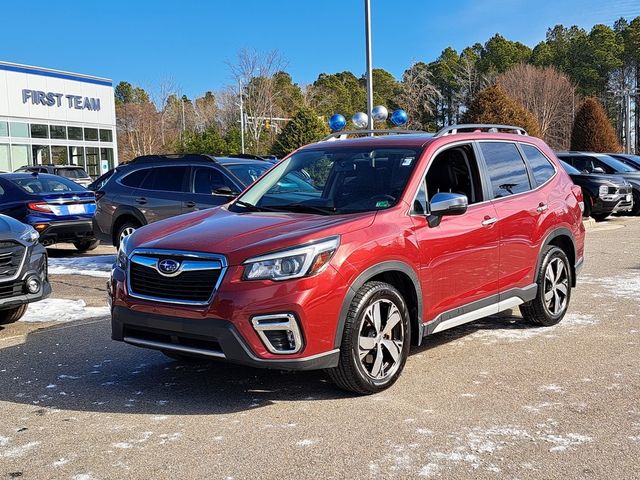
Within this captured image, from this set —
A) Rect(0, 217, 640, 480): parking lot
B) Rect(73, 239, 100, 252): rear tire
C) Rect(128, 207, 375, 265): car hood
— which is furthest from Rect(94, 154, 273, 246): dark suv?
Rect(128, 207, 375, 265): car hood

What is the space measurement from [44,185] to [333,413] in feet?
32.5

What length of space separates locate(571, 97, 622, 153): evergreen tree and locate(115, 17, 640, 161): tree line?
50.1 feet

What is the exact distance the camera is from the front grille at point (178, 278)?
4.34 m

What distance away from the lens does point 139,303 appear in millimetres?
4594

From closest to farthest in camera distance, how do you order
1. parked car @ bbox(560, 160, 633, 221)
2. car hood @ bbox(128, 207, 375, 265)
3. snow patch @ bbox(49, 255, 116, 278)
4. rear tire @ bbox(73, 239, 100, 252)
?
car hood @ bbox(128, 207, 375, 265) < snow patch @ bbox(49, 255, 116, 278) < rear tire @ bbox(73, 239, 100, 252) < parked car @ bbox(560, 160, 633, 221)

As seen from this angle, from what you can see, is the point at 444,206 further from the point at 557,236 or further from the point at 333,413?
the point at 557,236

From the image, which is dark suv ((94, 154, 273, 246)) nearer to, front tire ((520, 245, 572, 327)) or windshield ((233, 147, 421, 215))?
windshield ((233, 147, 421, 215))

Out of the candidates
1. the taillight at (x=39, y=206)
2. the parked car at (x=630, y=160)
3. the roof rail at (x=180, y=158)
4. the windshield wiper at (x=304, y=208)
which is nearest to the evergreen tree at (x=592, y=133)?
the parked car at (x=630, y=160)

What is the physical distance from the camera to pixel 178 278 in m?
4.45

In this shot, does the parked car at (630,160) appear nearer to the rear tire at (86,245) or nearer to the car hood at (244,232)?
the rear tire at (86,245)

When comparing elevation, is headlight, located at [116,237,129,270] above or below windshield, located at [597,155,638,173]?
below

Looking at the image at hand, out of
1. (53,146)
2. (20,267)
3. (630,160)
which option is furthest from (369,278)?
(53,146)

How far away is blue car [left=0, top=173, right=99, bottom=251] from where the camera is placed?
1200cm

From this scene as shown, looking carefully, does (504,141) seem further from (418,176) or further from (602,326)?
(602,326)
